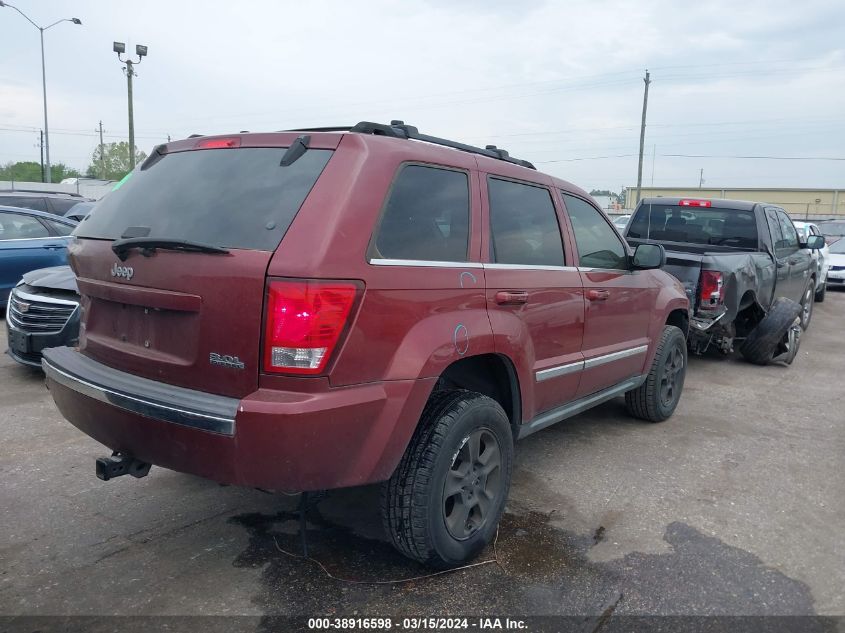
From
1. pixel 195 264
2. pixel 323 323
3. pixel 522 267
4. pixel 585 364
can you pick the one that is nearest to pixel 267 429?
pixel 323 323

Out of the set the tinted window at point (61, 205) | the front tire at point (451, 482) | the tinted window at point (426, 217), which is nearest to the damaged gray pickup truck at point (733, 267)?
the front tire at point (451, 482)

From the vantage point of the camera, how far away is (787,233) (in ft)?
29.1

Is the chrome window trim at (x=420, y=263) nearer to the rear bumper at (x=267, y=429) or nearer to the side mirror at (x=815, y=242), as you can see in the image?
the rear bumper at (x=267, y=429)

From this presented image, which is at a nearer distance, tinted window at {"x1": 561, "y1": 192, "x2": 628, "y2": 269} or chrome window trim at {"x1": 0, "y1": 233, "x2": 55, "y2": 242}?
tinted window at {"x1": 561, "y1": 192, "x2": 628, "y2": 269}

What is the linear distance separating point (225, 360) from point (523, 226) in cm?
180

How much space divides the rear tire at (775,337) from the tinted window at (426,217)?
18.4ft

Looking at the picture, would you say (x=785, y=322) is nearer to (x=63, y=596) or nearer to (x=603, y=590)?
(x=603, y=590)

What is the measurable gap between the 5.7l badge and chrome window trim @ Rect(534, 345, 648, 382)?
1.65 m

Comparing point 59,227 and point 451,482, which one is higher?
point 59,227

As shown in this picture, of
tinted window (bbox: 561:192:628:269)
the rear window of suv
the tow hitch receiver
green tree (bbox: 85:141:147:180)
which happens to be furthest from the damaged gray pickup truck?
green tree (bbox: 85:141:147:180)

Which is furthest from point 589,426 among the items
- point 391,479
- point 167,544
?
point 167,544

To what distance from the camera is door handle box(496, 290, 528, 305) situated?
3.22 m

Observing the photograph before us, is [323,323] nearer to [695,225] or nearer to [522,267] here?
[522,267]

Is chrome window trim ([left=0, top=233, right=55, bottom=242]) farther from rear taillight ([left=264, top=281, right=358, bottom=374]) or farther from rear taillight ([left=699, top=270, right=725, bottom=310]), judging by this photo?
rear taillight ([left=699, top=270, right=725, bottom=310])
